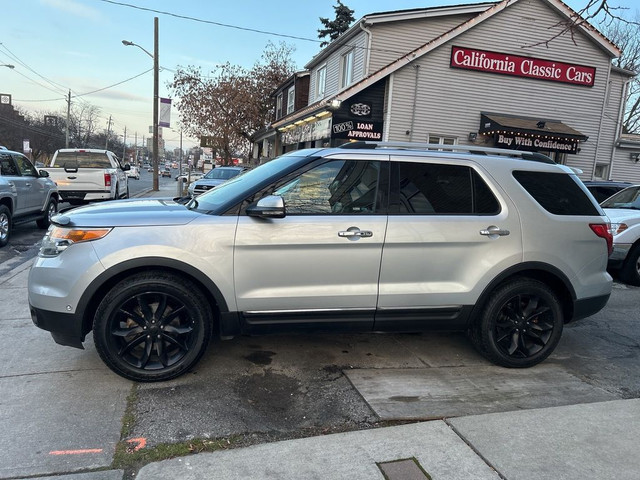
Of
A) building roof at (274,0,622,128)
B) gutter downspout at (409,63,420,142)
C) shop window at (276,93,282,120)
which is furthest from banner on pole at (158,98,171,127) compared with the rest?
gutter downspout at (409,63,420,142)

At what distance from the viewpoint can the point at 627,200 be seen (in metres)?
8.36

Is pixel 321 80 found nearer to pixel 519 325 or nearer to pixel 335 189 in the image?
pixel 335 189

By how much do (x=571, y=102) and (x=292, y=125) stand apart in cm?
1062

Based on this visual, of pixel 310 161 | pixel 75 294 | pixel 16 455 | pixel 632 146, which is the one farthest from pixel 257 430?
pixel 632 146

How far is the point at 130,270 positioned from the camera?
346 cm

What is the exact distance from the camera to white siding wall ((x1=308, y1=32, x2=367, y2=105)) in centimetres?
1656

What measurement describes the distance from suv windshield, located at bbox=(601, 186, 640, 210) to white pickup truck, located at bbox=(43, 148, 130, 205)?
41.0 ft

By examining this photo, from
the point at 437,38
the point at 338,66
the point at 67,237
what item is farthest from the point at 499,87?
the point at 67,237

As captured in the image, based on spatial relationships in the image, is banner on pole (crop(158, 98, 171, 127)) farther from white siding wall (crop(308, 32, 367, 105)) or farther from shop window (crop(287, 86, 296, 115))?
white siding wall (crop(308, 32, 367, 105))

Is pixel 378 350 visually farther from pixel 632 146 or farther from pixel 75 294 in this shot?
pixel 632 146

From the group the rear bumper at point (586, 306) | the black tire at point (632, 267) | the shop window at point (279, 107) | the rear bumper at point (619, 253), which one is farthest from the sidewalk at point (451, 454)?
the shop window at point (279, 107)

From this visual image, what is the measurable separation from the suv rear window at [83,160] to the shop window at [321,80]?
991 cm

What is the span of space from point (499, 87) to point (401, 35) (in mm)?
3829

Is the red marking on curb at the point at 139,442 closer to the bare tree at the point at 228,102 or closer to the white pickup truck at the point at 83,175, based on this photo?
the white pickup truck at the point at 83,175
